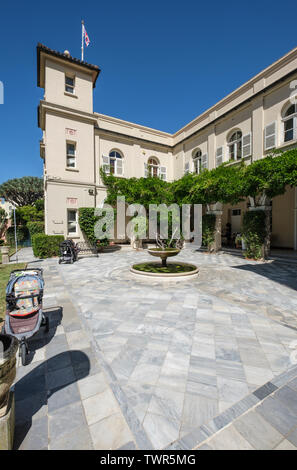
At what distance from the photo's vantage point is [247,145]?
Answer: 1327cm

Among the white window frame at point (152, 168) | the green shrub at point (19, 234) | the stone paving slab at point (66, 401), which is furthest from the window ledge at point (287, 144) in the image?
the green shrub at point (19, 234)

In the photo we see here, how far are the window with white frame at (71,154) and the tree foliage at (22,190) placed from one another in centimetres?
2270

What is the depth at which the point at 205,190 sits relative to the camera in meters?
Answer: 12.1

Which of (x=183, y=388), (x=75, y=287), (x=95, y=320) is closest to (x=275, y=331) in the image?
(x=183, y=388)

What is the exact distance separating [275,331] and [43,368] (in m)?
3.79

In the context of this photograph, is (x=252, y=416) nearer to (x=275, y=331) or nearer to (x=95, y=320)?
(x=275, y=331)

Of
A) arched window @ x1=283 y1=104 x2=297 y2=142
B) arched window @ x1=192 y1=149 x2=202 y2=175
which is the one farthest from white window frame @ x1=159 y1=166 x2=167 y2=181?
arched window @ x1=283 y1=104 x2=297 y2=142

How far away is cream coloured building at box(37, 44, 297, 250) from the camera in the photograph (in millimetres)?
11766

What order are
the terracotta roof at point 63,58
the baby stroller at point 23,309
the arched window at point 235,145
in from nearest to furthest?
the baby stroller at point 23,309, the terracotta roof at point 63,58, the arched window at point 235,145

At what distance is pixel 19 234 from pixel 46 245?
41.3 ft

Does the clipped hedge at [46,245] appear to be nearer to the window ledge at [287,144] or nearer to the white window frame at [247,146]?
the white window frame at [247,146]

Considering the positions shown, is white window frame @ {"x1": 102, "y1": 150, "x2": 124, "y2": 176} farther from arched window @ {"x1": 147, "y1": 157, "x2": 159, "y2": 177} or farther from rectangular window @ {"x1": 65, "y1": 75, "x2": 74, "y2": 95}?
rectangular window @ {"x1": 65, "y1": 75, "x2": 74, "y2": 95}

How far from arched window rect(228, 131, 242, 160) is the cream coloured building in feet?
0.13

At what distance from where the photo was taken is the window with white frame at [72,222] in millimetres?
13820
